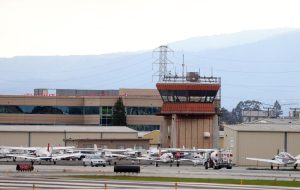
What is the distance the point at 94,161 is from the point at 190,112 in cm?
3780

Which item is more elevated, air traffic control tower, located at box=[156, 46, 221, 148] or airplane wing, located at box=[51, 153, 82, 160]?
air traffic control tower, located at box=[156, 46, 221, 148]

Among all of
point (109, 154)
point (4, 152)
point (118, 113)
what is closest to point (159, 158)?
point (109, 154)

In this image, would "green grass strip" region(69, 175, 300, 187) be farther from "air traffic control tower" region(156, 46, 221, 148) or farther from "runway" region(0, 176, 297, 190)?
"air traffic control tower" region(156, 46, 221, 148)

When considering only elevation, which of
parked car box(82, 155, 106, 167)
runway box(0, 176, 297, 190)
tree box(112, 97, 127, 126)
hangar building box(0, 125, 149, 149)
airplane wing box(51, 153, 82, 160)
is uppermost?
tree box(112, 97, 127, 126)

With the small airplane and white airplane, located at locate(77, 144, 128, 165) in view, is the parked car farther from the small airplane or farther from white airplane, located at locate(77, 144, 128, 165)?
the small airplane

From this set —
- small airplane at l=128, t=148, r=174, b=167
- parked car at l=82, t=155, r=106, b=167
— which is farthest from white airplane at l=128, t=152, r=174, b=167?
parked car at l=82, t=155, r=106, b=167

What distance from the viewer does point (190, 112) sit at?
150m

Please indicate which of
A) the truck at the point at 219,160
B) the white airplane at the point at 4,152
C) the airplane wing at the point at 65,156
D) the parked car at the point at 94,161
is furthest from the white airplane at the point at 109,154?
the truck at the point at 219,160

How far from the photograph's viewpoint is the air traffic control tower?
151m

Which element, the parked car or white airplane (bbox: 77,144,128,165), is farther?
white airplane (bbox: 77,144,128,165)

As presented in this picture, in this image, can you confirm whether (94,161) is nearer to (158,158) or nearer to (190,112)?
(158,158)

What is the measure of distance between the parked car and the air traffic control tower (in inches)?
1358

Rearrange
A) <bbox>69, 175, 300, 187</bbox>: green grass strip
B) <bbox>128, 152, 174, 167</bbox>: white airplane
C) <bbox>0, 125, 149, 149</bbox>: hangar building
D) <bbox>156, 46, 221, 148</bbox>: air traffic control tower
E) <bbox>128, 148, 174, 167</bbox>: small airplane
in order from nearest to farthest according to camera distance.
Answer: <bbox>69, 175, 300, 187</bbox>: green grass strip < <bbox>128, 152, 174, 167</bbox>: white airplane < <bbox>128, 148, 174, 167</bbox>: small airplane < <bbox>156, 46, 221, 148</bbox>: air traffic control tower < <bbox>0, 125, 149, 149</bbox>: hangar building

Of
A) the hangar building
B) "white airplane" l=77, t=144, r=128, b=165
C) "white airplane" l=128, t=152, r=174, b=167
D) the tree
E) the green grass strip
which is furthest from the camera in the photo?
the tree
